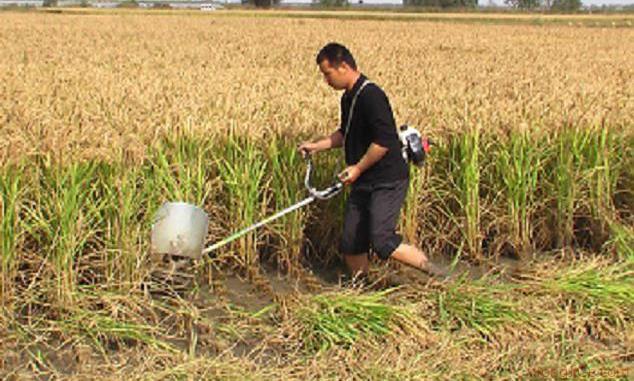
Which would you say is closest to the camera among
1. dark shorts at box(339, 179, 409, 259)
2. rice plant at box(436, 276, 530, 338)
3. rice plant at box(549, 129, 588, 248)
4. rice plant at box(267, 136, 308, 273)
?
rice plant at box(436, 276, 530, 338)

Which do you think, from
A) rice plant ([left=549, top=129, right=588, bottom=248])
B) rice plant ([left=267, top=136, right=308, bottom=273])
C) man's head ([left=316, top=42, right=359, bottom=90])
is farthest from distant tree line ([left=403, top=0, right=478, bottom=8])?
man's head ([left=316, top=42, right=359, bottom=90])

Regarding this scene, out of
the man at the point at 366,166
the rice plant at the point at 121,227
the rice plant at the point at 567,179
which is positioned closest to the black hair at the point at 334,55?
the man at the point at 366,166

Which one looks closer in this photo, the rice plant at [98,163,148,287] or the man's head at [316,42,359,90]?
the rice plant at [98,163,148,287]

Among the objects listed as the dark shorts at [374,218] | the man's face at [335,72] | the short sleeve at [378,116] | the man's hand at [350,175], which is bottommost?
the dark shorts at [374,218]

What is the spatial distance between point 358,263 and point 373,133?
35.0 inches

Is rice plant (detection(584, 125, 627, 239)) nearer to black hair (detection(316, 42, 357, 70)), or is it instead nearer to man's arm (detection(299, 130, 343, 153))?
man's arm (detection(299, 130, 343, 153))

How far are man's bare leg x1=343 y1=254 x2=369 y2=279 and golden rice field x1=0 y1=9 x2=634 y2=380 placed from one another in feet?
0.42

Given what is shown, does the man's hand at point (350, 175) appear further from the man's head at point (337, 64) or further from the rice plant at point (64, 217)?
the rice plant at point (64, 217)

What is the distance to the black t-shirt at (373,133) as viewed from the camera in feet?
14.1

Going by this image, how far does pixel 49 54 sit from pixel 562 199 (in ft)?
32.4

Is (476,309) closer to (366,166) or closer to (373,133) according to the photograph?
(366,166)

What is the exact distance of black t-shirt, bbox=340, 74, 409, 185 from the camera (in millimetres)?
4312

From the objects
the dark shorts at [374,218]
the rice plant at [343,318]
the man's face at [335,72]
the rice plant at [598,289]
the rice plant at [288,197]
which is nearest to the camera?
the rice plant at [343,318]

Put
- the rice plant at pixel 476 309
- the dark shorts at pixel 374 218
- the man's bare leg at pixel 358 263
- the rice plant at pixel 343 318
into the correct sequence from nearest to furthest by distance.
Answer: the rice plant at pixel 343 318
the rice plant at pixel 476 309
the dark shorts at pixel 374 218
the man's bare leg at pixel 358 263
